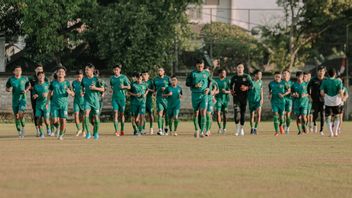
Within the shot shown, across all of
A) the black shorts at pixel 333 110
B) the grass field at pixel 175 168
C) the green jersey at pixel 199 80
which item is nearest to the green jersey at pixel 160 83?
the green jersey at pixel 199 80

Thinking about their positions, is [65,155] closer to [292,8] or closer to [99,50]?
[99,50]

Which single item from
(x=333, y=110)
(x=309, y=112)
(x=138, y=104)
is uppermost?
(x=138, y=104)

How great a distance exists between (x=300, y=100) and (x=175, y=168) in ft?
55.2

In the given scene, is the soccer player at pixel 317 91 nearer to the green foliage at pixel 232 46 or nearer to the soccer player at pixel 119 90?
the soccer player at pixel 119 90

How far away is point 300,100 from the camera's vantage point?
34656mm

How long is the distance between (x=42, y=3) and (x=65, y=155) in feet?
95.8

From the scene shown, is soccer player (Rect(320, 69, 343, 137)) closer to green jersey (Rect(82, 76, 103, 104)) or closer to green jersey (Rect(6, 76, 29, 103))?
green jersey (Rect(82, 76, 103, 104))

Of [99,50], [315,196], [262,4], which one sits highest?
[262,4]

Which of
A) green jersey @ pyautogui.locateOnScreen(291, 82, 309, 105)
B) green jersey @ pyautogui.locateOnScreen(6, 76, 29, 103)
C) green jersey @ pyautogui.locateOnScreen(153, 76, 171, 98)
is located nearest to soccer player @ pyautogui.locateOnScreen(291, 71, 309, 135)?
green jersey @ pyautogui.locateOnScreen(291, 82, 309, 105)

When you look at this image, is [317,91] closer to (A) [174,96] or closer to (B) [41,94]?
(A) [174,96]

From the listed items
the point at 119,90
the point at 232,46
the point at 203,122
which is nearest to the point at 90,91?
the point at 119,90

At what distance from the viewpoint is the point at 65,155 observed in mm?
21547

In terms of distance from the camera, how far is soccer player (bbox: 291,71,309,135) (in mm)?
34500

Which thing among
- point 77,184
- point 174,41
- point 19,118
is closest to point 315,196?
point 77,184
